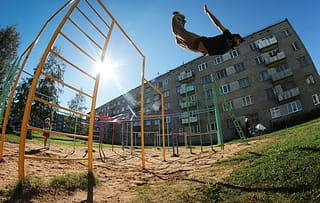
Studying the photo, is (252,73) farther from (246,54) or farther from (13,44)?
(13,44)

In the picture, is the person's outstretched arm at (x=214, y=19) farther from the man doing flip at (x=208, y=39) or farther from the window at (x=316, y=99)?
the window at (x=316, y=99)

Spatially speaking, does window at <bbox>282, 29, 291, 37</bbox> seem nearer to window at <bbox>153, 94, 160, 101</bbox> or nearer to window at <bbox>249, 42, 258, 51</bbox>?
window at <bbox>249, 42, 258, 51</bbox>

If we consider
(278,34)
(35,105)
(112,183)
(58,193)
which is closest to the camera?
(58,193)

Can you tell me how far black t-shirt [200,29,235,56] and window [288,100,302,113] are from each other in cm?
2247

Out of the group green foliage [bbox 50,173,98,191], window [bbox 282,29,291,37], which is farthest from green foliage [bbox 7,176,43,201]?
window [bbox 282,29,291,37]

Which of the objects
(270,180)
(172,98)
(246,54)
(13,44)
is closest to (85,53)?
(270,180)

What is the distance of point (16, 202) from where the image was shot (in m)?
2.40

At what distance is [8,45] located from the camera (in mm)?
19641

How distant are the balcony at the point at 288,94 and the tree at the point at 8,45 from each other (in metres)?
30.3

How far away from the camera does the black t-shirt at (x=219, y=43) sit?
4.62 meters

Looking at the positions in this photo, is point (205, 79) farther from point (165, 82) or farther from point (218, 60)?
point (165, 82)

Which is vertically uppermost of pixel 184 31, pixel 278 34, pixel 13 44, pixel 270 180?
pixel 278 34

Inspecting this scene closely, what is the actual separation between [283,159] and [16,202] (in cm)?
411

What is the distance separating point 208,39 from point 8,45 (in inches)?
912
